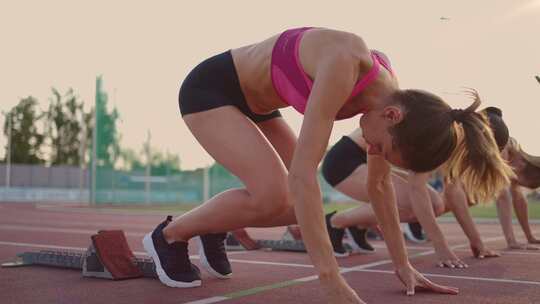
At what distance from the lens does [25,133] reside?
59.4 m

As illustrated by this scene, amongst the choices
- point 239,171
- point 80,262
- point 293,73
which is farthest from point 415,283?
point 80,262

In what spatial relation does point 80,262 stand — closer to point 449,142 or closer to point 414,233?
point 449,142

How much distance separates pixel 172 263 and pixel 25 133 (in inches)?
2354

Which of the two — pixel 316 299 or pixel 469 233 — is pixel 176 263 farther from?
pixel 469 233

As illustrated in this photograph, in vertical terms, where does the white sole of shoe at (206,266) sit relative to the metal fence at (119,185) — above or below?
above

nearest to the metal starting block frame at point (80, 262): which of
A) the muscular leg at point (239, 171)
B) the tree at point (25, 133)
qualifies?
the muscular leg at point (239, 171)

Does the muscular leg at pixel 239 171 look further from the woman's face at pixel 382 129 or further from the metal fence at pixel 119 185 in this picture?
the metal fence at pixel 119 185

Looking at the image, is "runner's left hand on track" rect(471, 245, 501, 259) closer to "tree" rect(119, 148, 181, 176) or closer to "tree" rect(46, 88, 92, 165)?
"tree" rect(119, 148, 181, 176)

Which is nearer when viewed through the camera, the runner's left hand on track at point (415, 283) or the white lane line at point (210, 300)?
the white lane line at point (210, 300)

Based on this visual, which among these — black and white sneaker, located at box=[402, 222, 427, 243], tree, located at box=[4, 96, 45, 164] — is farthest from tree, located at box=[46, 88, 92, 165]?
black and white sneaker, located at box=[402, 222, 427, 243]

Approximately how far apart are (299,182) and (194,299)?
40.6 inches

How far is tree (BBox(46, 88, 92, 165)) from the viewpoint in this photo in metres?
61.9

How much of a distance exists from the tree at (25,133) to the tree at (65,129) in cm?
115

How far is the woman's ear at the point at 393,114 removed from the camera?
110 inches
